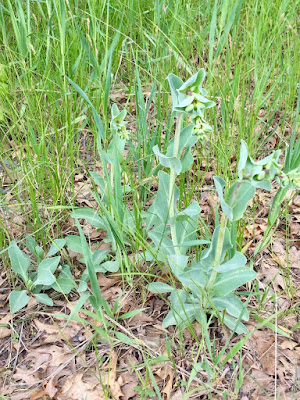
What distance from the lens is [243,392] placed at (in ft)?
4.45

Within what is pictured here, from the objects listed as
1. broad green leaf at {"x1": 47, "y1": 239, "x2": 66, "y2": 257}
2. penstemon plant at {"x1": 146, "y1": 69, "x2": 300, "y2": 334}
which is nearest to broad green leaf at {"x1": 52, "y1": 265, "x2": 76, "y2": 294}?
broad green leaf at {"x1": 47, "y1": 239, "x2": 66, "y2": 257}

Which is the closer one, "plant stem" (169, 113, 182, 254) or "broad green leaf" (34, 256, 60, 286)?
"plant stem" (169, 113, 182, 254)

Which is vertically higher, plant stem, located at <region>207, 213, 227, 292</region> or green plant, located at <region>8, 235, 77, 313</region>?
plant stem, located at <region>207, 213, 227, 292</region>

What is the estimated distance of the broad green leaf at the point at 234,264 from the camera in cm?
128

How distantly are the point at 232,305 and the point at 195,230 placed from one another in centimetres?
29

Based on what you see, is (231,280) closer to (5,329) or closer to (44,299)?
(44,299)

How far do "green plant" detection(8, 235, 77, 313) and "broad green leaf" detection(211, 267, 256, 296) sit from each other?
0.59 meters

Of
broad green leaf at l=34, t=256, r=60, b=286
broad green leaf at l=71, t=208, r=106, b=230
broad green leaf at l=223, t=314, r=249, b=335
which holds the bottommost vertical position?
broad green leaf at l=223, t=314, r=249, b=335

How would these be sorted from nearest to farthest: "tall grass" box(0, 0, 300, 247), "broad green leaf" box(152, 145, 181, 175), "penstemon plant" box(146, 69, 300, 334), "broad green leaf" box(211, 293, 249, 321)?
"penstemon plant" box(146, 69, 300, 334), "broad green leaf" box(152, 145, 181, 175), "broad green leaf" box(211, 293, 249, 321), "tall grass" box(0, 0, 300, 247)

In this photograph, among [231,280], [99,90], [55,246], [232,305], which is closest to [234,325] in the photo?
[232,305]

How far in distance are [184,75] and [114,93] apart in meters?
0.45

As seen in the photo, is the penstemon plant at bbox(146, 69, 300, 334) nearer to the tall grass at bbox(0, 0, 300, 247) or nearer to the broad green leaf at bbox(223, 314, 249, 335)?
the broad green leaf at bbox(223, 314, 249, 335)

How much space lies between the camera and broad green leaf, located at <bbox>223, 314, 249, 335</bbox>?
141 centimetres

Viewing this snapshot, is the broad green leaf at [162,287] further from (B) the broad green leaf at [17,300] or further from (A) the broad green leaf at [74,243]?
(B) the broad green leaf at [17,300]
